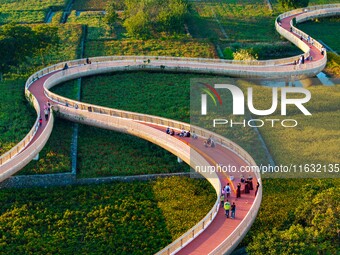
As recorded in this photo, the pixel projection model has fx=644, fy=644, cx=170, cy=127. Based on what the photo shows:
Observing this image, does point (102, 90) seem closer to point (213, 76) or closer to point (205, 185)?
point (213, 76)

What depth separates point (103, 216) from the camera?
134 ft

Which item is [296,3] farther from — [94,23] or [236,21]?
[94,23]

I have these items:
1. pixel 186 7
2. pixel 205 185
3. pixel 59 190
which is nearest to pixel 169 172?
pixel 205 185

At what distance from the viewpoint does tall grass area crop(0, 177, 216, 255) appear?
37875mm

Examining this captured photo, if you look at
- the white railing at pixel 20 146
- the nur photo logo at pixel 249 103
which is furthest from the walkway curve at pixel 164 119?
the nur photo logo at pixel 249 103

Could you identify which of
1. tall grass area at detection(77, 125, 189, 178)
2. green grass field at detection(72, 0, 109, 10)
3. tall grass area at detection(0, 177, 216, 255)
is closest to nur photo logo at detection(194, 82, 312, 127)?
tall grass area at detection(77, 125, 189, 178)

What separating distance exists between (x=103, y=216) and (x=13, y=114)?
16.7 m

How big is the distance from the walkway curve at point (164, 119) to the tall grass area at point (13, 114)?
0.92 meters

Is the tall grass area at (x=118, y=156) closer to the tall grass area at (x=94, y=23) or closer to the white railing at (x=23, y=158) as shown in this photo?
the white railing at (x=23, y=158)

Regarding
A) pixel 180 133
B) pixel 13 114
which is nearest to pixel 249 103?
pixel 180 133

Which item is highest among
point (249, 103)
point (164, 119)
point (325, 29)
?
point (164, 119)

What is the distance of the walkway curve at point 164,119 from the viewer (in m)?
38.7

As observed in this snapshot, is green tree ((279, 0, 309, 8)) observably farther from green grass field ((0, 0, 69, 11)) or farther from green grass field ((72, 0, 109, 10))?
green grass field ((0, 0, 69, 11))

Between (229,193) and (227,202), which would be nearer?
(227,202)
